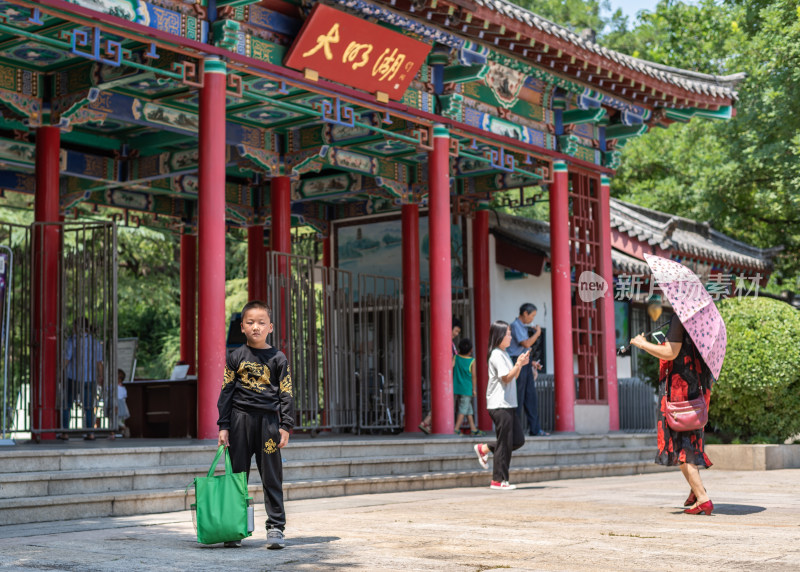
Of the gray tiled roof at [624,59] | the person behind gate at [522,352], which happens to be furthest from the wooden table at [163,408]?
the gray tiled roof at [624,59]

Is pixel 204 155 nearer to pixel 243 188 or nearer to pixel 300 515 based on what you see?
pixel 300 515

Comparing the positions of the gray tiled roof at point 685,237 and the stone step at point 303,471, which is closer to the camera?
the stone step at point 303,471

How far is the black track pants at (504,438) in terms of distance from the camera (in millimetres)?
9250

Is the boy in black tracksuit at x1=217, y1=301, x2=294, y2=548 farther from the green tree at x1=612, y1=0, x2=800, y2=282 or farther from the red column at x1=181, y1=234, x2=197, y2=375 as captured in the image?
the green tree at x1=612, y1=0, x2=800, y2=282

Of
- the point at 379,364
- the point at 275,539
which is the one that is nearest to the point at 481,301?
the point at 379,364

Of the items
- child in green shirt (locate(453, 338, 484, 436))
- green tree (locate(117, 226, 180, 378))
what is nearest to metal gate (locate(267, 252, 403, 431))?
child in green shirt (locate(453, 338, 484, 436))

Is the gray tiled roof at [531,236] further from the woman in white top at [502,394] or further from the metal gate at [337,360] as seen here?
the woman in white top at [502,394]

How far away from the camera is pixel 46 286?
10.5 meters

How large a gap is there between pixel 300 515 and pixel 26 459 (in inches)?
74.5

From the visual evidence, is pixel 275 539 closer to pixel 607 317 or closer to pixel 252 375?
pixel 252 375

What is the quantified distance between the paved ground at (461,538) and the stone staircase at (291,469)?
0.21 metres

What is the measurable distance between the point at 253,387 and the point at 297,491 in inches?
120

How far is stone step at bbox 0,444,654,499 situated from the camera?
22.6 feet

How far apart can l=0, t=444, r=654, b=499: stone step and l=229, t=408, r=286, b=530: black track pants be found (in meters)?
1.98
